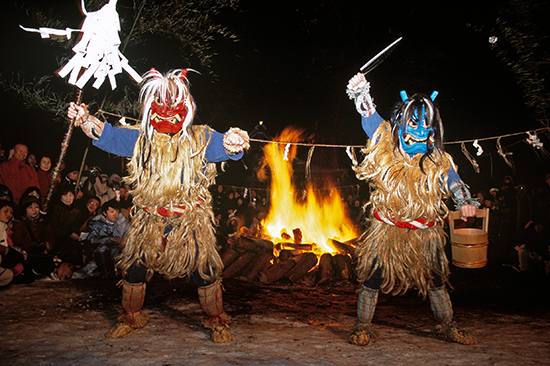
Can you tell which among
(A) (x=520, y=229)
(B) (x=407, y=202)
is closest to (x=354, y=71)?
(A) (x=520, y=229)

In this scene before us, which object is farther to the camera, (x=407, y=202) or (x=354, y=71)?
(x=354, y=71)

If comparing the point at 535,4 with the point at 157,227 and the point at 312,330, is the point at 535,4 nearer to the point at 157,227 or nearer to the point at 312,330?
the point at 312,330

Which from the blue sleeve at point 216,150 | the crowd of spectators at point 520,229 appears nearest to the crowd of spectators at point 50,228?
the blue sleeve at point 216,150

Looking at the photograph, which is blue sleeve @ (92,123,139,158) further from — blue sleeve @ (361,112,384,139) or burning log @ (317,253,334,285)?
burning log @ (317,253,334,285)

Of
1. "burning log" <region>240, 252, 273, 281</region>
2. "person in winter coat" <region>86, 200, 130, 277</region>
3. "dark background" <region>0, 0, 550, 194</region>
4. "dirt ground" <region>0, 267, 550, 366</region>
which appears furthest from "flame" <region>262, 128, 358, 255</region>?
"person in winter coat" <region>86, 200, 130, 277</region>

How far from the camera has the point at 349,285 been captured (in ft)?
18.6

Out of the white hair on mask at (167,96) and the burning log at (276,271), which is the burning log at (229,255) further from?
the white hair on mask at (167,96)

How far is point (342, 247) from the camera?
6.49 m

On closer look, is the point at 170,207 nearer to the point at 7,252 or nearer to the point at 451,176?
the point at 451,176

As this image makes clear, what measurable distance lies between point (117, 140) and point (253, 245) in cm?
352

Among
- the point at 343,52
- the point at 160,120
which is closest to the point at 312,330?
the point at 160,120

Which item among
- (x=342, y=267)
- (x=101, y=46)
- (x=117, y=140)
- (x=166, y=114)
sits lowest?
(x=342, y=267)

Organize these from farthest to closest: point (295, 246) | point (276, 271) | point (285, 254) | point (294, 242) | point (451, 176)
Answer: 1. point (294, 242)
2. point (295, 246)
3. point (285, 254)
4. point (276, 271)
5. point (451, 176)

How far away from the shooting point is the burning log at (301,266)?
5762 millimetres
